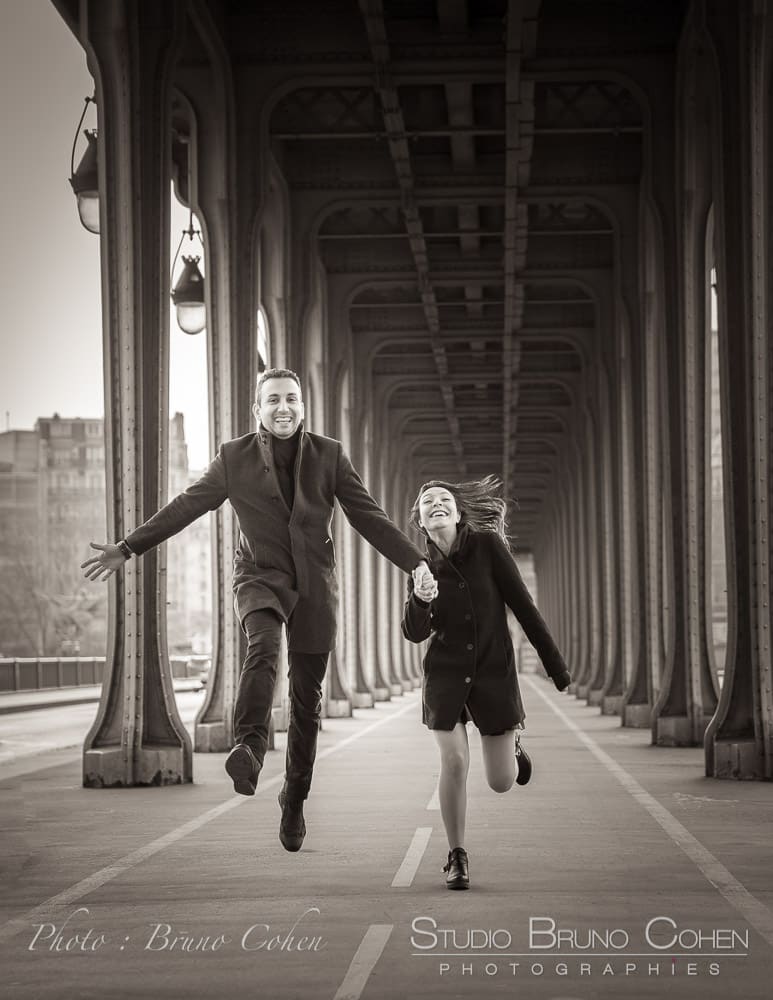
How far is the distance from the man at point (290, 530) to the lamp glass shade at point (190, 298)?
43.8 feet

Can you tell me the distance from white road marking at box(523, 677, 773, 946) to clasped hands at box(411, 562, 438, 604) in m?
1.96

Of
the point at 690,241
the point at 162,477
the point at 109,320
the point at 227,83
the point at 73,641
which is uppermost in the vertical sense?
the point at 227,83

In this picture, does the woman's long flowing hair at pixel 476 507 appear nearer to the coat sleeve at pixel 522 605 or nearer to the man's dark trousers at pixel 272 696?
the coat sleeve at pixel 522 605

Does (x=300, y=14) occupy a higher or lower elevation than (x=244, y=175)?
higher

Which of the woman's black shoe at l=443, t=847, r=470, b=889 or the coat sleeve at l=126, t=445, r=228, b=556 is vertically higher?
the coat sleeve at l=126, t=445, r=228, b=556

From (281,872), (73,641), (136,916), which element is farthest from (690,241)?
(73,641)

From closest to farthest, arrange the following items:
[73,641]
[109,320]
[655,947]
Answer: [655,947] < [109,320] < [73,641]

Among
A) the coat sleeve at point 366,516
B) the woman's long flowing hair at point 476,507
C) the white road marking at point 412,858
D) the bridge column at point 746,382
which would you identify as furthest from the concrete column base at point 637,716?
the coat sleeve at point 366,516

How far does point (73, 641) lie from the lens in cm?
8600

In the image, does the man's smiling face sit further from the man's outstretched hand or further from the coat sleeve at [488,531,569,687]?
the coat sleeve at [488,531,569,687]

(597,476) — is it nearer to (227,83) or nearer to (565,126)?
(565,126)

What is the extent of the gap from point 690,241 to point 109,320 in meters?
8.91

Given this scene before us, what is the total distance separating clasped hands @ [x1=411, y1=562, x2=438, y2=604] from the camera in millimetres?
7074

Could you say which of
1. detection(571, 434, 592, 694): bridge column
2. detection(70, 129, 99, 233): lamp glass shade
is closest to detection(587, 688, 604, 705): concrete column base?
detection(571, 434, 592, 694): bridge column
